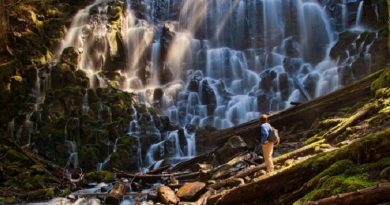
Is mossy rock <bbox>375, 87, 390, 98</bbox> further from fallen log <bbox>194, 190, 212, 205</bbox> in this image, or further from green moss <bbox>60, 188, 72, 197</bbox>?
green moss <bbox>60, 188, 72, 197</bbox>

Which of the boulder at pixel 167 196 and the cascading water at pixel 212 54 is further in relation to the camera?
the cascading water at pixel 212 54

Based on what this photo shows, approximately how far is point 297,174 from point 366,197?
3021 mm

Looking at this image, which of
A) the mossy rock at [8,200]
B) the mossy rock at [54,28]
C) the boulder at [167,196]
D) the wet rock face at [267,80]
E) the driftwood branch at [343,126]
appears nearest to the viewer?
the driftwood branch at [343,126]

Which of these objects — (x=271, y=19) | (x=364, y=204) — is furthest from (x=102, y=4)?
(x=364, y=204)

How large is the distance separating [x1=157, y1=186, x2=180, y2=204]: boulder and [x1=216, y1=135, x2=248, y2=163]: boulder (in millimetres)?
3825

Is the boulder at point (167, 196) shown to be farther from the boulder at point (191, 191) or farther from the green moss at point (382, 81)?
the green moss at point (382, 81)

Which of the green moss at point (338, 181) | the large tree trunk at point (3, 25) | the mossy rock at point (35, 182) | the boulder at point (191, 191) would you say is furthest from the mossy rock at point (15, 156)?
the green moss at point (338, 181)

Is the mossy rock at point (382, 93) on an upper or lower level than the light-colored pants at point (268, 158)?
upper

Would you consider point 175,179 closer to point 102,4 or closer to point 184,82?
point 184,82

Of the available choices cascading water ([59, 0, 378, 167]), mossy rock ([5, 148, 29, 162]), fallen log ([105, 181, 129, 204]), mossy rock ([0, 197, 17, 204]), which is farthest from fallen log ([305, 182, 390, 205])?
cascading water ([59, 0, 378, 167])

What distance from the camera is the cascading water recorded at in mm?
29438

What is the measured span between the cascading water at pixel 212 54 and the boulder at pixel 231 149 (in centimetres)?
818

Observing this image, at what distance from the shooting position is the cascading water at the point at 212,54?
29.4 meters

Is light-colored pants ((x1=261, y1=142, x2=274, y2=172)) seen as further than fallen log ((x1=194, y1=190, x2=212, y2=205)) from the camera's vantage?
No
